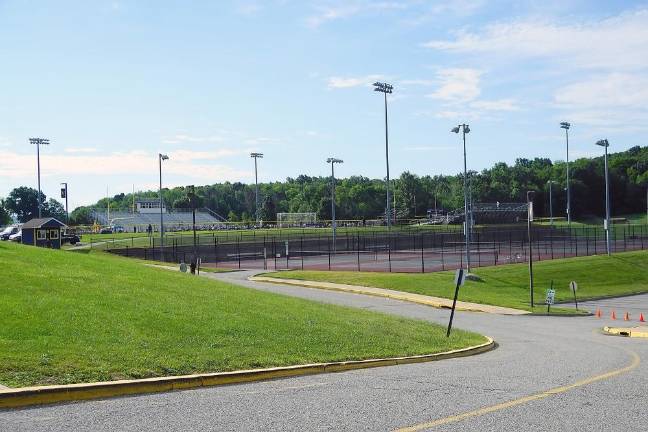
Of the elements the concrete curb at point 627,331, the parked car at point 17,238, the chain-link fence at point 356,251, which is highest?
the parked car at point 17,238

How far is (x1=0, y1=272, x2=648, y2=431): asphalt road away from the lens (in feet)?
26.9

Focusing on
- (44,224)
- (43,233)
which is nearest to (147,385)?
(44,224)

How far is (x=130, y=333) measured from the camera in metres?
12.8

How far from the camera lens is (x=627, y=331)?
28000 mm

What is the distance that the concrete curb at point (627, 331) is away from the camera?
2749 centimetres

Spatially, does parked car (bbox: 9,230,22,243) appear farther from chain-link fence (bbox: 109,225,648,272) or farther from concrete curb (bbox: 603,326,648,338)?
concrete curb (bbox: 603,326,648,338)

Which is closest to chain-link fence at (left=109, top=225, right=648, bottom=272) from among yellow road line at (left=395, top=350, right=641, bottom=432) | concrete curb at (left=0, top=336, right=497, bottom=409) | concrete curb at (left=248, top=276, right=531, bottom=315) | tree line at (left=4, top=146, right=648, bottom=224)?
concrete curb at (left=248, top=276, right=531, bottom=315)

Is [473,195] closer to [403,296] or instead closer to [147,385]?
[403,296]

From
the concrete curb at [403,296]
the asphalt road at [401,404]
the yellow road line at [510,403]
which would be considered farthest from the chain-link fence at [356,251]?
the asphalt road at [401,404]

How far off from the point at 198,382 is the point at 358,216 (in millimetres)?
144994

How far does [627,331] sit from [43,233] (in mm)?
37468

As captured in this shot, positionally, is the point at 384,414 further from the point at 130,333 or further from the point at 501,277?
the point at 501,277

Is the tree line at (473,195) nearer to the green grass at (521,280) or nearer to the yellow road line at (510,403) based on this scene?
A: the green grass at (521,280)

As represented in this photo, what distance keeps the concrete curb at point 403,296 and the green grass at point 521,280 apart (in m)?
1.19
